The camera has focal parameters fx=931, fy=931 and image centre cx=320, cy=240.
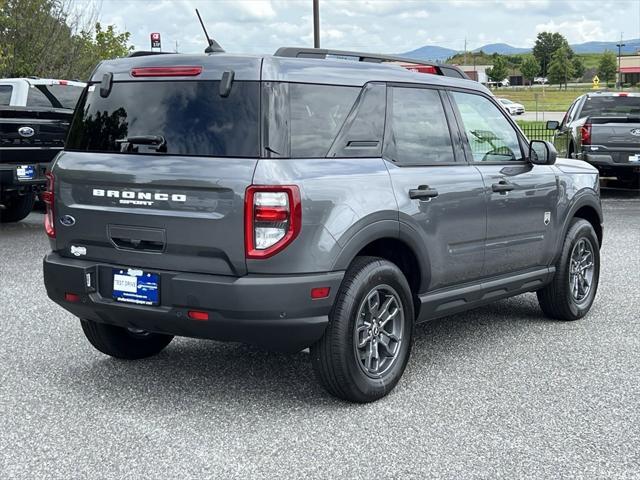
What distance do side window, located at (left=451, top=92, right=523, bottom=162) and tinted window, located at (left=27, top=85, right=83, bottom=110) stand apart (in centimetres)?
829

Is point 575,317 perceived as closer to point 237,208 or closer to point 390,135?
point 390,135

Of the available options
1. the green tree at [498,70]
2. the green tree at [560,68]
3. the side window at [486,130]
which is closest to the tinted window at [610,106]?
the side window at [486,130]

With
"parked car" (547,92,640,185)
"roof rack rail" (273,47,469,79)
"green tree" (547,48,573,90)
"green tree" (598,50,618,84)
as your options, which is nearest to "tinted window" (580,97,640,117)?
"parked car" (547,92,640,185)

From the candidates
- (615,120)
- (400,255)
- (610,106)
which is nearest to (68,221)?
(400,255)

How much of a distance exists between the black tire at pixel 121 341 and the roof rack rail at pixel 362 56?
1.99 m

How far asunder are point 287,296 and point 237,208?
0.50 metres

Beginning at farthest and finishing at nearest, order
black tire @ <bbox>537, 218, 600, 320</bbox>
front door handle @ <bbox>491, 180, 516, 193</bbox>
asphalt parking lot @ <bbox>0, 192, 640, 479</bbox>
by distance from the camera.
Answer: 1. black tire @ <bbox>537, 218, 600, 320</bbox>
2. front door handle @ <bbox>491, 180, 516, 193</bbox>
3. asphalt parking lot @ <bbox>0, 192, 640, 479</bbox>

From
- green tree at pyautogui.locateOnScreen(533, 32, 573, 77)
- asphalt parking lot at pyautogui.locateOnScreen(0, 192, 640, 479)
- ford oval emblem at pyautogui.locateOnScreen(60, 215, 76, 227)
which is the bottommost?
asphalt parking lot at pyautogui.locateOnScreen(0, 192, 640, 479)

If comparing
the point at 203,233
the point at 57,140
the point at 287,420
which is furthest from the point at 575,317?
the point at 57,140

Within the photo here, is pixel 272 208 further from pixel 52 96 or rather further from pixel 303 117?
pixel 52 96

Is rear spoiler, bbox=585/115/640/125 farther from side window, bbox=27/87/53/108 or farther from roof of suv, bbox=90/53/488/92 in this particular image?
roof of suv, bbox=90/53/488/92

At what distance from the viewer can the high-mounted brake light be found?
191 inches

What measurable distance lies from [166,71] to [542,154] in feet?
9.37

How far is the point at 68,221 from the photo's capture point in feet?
16.8
